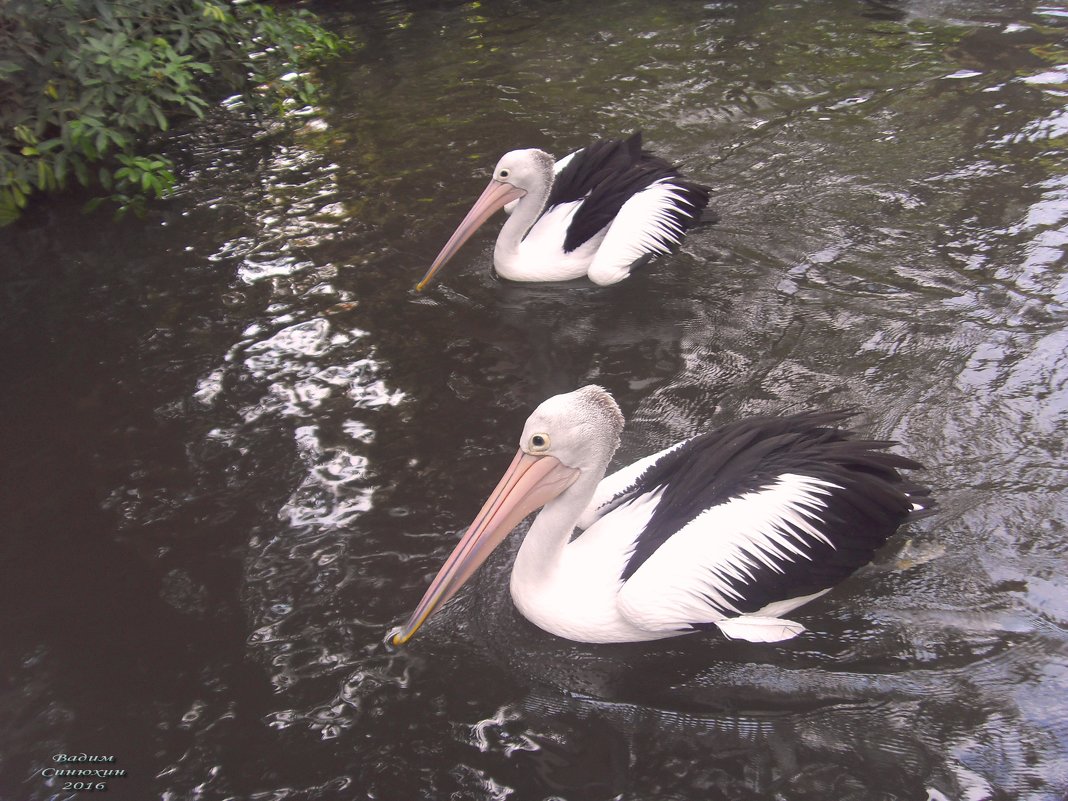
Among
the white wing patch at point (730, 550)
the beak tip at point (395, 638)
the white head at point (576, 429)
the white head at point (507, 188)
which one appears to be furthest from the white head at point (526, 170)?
the beak tip at point (395, 638)

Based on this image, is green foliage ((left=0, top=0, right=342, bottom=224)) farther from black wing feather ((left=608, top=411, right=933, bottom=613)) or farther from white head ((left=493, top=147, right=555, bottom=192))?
black wing feather ((left=608, top=411, right=933, bottom=613))

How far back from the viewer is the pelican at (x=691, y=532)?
9.02ft

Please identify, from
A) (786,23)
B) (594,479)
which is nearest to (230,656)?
(594,479)

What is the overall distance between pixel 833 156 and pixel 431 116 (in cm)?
306

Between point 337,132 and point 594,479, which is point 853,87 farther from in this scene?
point 594,479

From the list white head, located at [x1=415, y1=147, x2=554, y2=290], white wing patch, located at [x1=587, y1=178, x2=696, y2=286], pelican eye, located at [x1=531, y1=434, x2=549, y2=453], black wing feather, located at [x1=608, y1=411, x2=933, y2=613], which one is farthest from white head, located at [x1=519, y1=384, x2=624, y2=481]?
white head, located at [x1=415, y1=147, x2=554, y2=290]

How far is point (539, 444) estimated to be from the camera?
Result: 2807mm

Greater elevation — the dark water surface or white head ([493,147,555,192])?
white head ([493,147,555,192])

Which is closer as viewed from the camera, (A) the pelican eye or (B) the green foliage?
(A) the pelican eye

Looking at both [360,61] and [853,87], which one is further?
[360,61]

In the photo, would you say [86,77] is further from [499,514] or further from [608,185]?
[499,514]

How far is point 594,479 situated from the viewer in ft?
9.53

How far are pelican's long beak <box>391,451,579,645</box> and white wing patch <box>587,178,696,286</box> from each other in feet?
7.01

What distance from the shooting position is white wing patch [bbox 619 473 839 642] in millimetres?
2734
